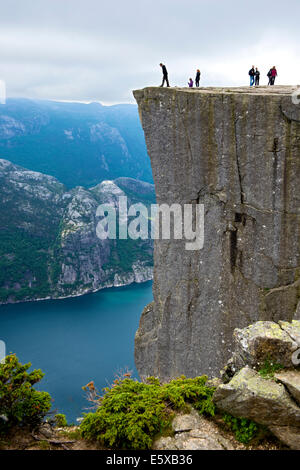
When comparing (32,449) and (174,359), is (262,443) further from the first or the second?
(174,359)

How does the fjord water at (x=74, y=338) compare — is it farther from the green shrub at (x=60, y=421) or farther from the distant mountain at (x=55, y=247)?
the green shrub at (x=60, y=421)

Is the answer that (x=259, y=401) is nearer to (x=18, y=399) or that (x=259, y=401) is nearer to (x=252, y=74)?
(x=18, y=399)

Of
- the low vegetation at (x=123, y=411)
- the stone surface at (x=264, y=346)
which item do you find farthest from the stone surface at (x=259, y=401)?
the stone surface at (x=264, y=346)

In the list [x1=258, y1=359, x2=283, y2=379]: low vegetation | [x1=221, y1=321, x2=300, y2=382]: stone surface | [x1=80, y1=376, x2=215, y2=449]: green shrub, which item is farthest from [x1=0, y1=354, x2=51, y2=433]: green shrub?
[x1=258, y1=359, x2=283, y2=379]: low vegetation

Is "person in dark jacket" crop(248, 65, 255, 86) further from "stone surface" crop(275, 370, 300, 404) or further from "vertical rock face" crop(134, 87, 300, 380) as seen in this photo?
"stone surface" crop(275, 370, 300, 404)

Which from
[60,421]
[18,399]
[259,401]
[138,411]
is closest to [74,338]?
[60,421]
